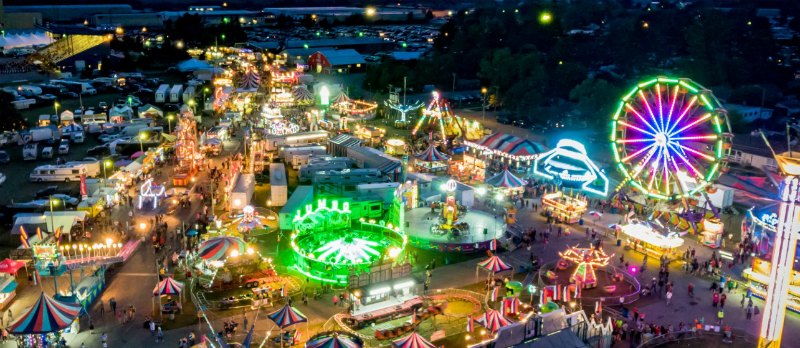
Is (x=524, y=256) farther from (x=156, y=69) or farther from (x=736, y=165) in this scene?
(x=156, y=69)

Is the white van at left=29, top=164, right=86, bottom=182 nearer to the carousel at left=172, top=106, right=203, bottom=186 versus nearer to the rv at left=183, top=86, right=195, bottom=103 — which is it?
the carousel at left=172, top=106, right=203, bottom=186

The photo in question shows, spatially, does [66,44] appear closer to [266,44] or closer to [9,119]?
[266,44]

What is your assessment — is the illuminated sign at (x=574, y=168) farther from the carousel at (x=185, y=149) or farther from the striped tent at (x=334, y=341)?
the striped tent at (x=334, y=341)

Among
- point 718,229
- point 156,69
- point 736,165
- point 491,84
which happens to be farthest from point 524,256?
point 156,69

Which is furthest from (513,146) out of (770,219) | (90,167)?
(90,167)

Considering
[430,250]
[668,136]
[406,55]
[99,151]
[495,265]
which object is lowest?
[430,250]

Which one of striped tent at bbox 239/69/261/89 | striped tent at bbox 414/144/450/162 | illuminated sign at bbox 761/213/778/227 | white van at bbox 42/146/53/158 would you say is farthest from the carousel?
striped tent at bbox 239/69/261/89
